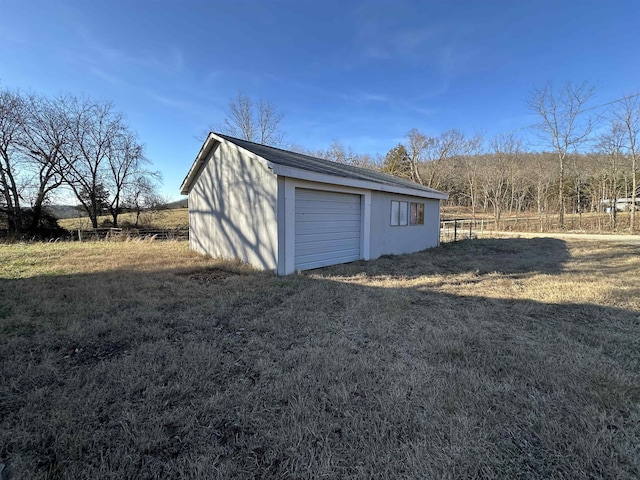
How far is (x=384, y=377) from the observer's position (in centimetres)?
247

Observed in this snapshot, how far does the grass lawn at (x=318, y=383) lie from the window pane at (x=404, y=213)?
572 cm

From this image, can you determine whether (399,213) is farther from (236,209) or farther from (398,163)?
(398,163)

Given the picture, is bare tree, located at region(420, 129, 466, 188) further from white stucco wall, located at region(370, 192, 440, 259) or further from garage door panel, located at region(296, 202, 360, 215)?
garage door panel, located at region(296, 202, 360, 215)

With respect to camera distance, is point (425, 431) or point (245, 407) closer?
point (425, 431)

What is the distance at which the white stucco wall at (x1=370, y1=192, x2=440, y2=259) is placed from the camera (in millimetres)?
9292

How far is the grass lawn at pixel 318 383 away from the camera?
161cm

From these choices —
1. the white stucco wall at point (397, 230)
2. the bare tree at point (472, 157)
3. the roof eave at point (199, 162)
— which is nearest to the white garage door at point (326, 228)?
the white stucco wall at point (397, 230)

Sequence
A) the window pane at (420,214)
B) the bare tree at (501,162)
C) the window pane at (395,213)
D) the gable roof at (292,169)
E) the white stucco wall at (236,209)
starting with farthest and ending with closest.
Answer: the bare tree at (501,162) → the window pane at (420,214) → the window pane at (395,213) → the white stucco wall at (236,209) → the gable roof at (292,169)

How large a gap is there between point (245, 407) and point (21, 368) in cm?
223

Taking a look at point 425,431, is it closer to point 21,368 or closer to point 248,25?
point 21,368

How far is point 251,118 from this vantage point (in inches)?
935

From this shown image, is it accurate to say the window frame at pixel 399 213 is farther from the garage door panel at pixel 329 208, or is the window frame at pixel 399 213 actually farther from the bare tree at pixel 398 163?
the bare tree at pixel 398 163

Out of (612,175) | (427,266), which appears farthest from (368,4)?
(612,175)

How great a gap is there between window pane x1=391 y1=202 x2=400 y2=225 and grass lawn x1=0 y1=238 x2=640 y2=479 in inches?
206
